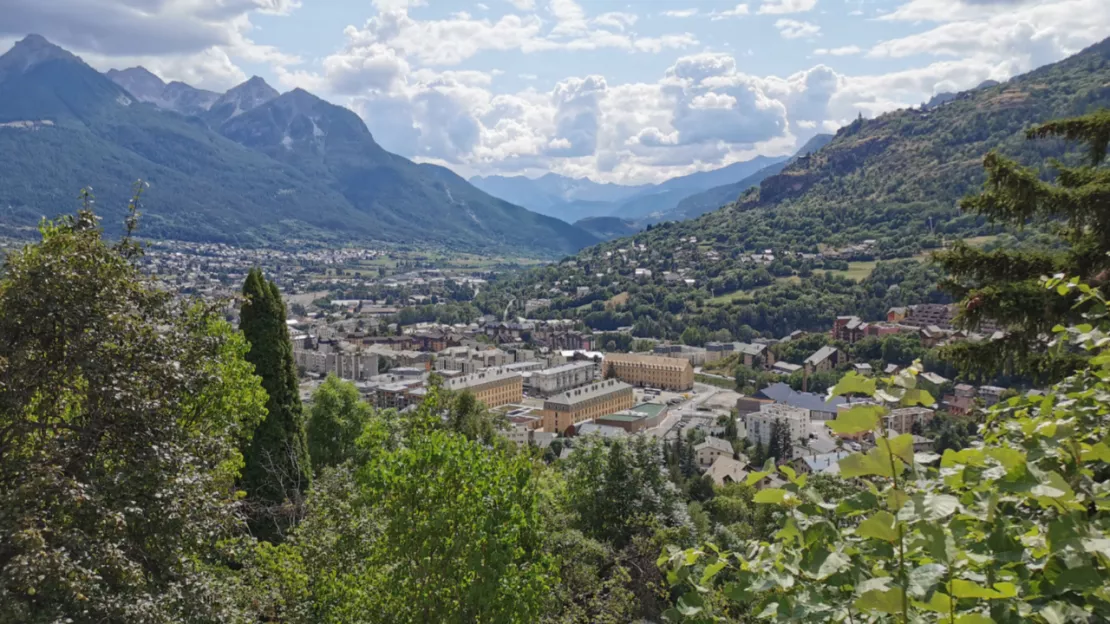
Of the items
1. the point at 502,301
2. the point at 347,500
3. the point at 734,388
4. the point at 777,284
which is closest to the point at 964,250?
the point at 347,500

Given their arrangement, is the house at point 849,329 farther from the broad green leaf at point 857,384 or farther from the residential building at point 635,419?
the broad green leaf at point 857,384

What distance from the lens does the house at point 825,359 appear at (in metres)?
63.7

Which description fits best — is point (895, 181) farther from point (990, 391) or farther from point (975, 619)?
point (975, 619)

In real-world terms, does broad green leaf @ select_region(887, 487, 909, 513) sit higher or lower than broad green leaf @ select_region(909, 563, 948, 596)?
higher

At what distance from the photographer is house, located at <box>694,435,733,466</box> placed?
126 feet

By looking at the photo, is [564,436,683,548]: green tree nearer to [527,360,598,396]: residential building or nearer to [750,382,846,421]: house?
[750,382,846,421]: house

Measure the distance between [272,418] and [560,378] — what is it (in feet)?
171

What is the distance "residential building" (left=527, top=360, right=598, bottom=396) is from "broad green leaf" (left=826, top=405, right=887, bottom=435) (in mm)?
62679

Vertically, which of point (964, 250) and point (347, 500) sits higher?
point (964, 250)

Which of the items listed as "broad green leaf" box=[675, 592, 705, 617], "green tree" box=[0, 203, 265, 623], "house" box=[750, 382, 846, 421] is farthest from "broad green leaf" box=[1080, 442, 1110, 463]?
"house" box=[750, 382, 846, 421]

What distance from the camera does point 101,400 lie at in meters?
5.23

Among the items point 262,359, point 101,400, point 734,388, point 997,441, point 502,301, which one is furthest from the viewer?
point 502,301

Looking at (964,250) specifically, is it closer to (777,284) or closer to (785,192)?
(777,284)

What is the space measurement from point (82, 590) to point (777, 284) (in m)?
93.7
